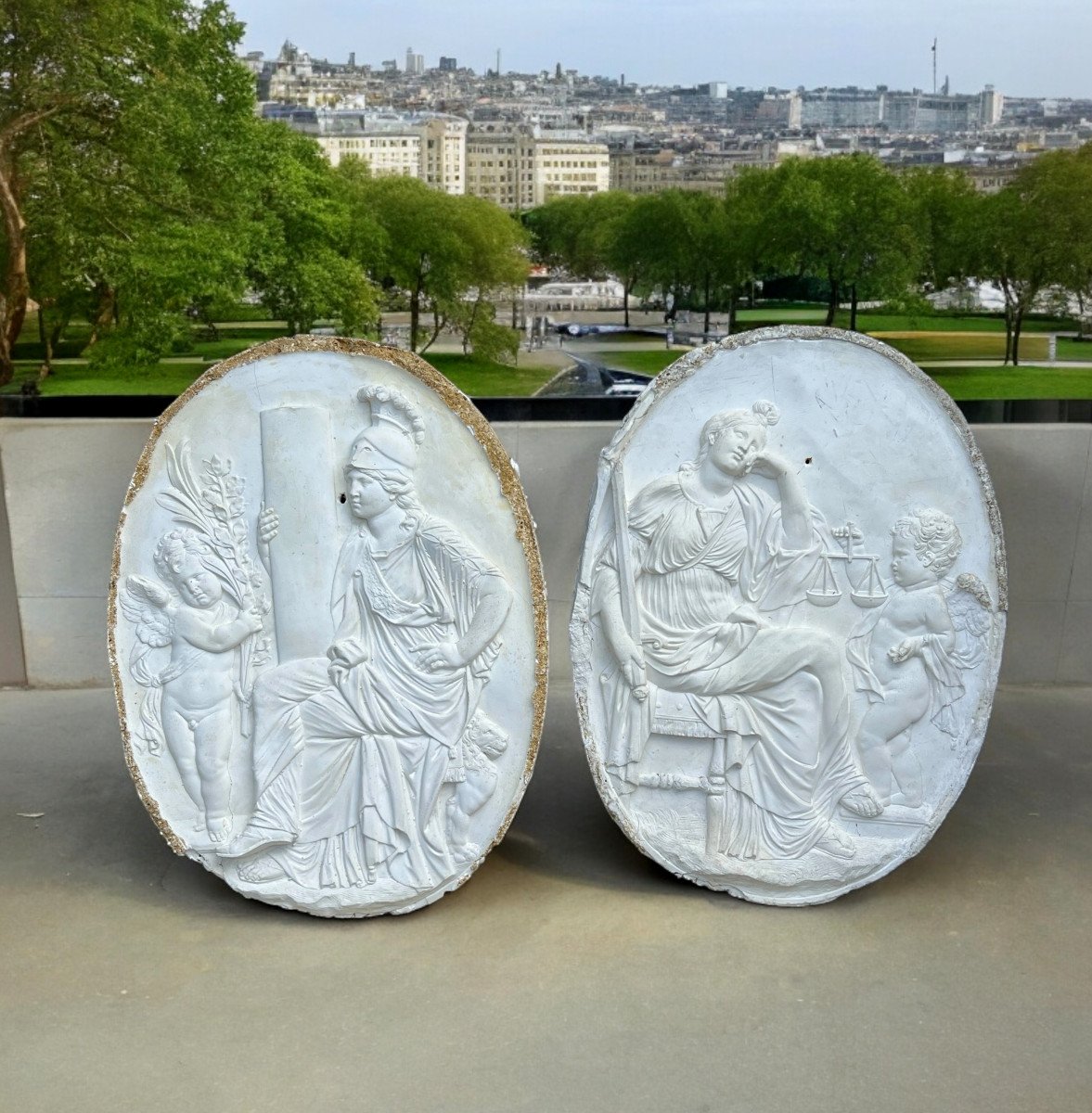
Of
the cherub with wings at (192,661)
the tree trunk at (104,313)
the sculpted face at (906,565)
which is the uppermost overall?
the tree trunk at (104,313)

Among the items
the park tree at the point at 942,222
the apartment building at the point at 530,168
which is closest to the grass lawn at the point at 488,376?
the apartment building at the point at 530,168

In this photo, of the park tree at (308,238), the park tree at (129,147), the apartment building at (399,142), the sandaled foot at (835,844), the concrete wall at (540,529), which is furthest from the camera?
the concrete wall at (540,529)

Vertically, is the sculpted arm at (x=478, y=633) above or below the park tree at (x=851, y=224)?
below

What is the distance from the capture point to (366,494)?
145 inches

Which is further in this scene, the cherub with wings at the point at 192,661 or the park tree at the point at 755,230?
the park tree at the point at 755,230

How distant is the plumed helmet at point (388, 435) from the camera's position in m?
3.66

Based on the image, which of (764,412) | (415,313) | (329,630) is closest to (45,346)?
(415,313)

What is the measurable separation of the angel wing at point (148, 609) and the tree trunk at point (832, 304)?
252cm

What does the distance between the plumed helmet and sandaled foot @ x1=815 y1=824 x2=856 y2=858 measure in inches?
58.5

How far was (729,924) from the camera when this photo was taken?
12.6 feet

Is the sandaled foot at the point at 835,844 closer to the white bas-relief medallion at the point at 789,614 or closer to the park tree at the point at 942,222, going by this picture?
the white bas-relief medallion at the point at 789,614

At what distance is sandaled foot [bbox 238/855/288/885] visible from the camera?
3852 mm

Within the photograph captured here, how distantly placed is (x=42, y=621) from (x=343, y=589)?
7.76ft

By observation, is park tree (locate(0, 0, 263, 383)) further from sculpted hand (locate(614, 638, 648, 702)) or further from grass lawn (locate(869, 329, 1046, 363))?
grass lawn (locate(869, 329, 1046, 363))
